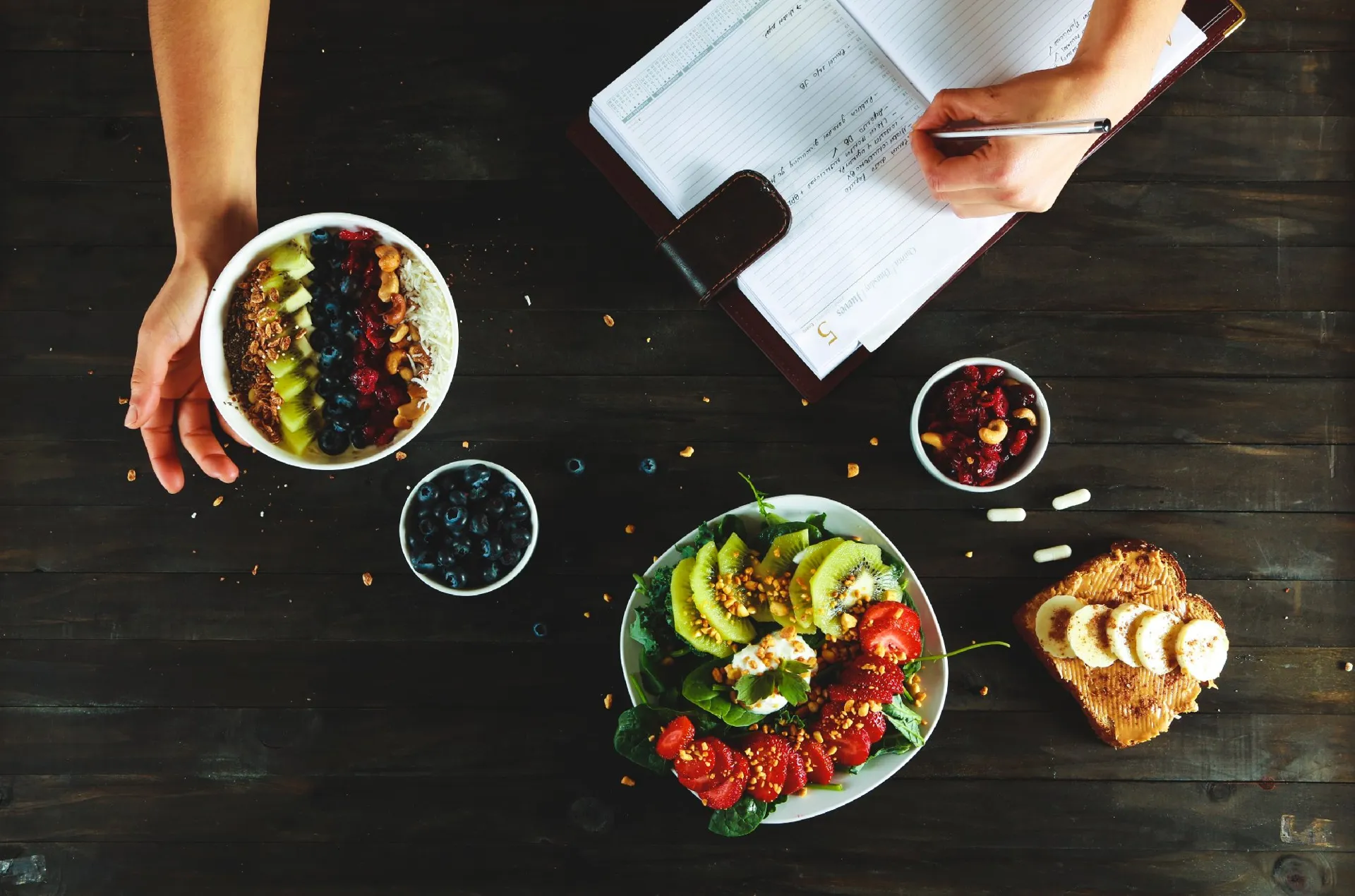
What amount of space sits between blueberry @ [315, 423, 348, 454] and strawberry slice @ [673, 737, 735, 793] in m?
0.62

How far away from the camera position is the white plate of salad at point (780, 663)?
1.13m

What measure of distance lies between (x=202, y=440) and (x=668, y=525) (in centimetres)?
70

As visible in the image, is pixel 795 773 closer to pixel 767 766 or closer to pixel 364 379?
pixel 767 766

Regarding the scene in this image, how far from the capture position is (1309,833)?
1359 millimetres

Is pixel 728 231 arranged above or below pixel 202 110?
below

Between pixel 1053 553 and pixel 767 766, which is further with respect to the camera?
pixel 1053 553

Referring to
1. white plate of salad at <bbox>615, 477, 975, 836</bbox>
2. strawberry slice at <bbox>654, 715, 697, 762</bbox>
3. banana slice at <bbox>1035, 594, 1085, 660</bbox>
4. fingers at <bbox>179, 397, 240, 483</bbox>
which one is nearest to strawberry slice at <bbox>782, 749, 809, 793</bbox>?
white plate of salad at <bbox>615, 477, 975, 836</bbox>

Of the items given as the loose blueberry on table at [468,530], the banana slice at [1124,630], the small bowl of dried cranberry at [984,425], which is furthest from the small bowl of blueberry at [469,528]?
the banana slice at [1124,630]

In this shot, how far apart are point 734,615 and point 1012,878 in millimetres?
673

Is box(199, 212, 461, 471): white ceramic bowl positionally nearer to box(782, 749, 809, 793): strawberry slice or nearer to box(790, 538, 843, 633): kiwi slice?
box(790, 538, 843, 633): kiwi slice

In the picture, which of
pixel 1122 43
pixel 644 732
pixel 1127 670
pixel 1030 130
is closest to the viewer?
pixel 1030 130

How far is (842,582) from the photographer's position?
1.13 metres

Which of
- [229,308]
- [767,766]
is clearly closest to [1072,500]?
[767,766]

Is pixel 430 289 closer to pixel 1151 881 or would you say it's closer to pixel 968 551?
pixel 968 551
